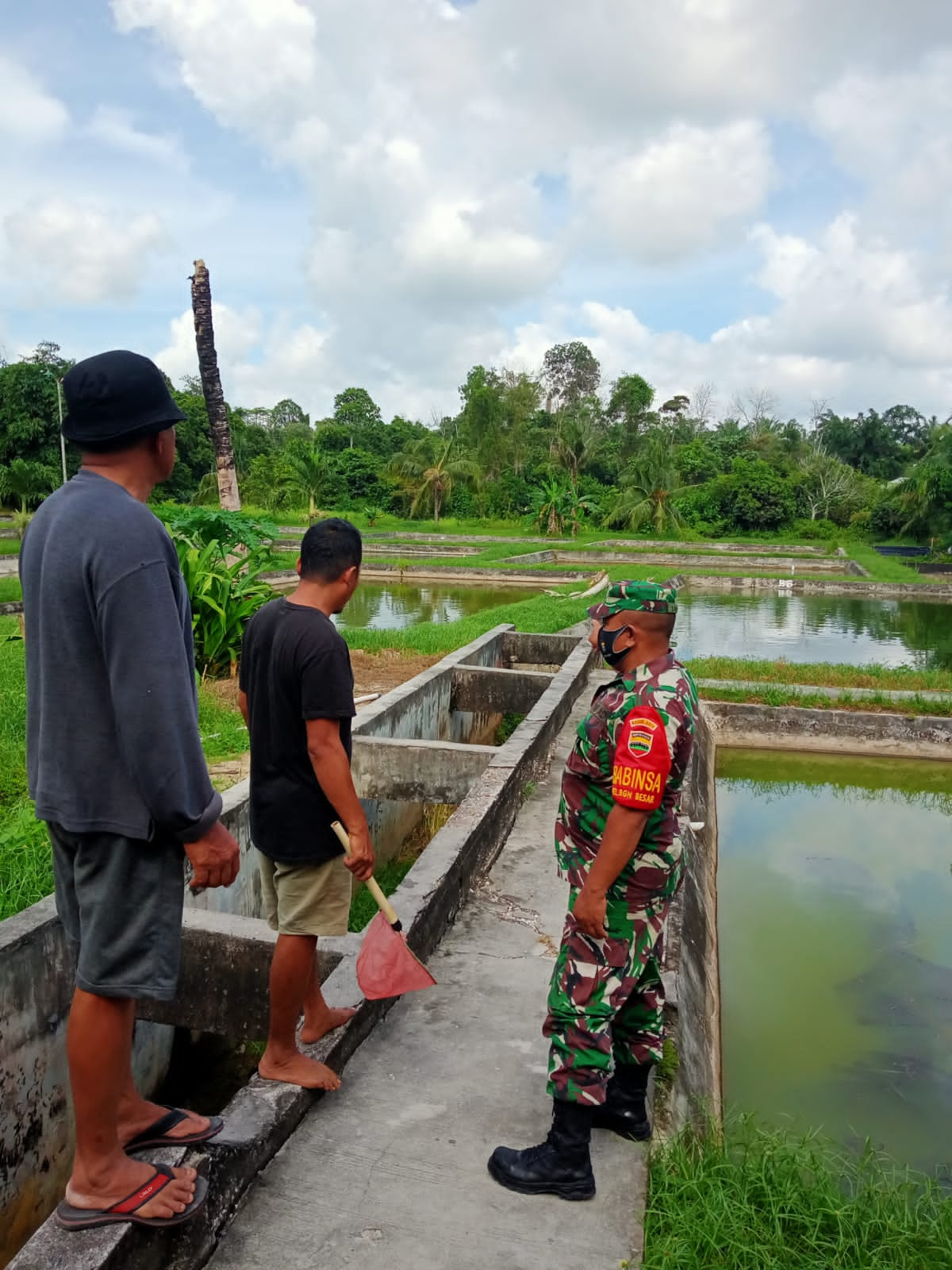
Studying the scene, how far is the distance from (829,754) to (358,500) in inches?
1325

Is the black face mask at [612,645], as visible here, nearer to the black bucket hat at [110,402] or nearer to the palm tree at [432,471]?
the black bucket hat at [110,402]

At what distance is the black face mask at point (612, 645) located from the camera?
2.08 meters

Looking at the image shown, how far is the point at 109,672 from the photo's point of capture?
5.06ft

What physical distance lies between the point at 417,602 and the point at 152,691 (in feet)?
57.6

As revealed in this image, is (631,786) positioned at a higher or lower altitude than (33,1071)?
higher

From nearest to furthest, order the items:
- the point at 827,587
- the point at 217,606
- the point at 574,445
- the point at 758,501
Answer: the point at 217,606 → the point at 827,587 → the point at 758,501 → the point at 574,445

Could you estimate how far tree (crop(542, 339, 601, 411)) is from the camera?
51438 mm

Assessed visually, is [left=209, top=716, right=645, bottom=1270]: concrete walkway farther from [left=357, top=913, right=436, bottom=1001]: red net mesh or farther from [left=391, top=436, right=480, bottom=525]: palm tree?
[left=391, top=436, right=480, bottom=525]: palm tree

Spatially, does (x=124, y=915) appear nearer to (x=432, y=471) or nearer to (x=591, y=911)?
(x=591, y=911)

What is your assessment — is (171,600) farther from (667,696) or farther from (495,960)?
(495,960)

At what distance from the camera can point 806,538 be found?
35.4 m

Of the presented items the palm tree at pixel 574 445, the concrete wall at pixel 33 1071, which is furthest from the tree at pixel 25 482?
the concrete wall at pixel 33 1071

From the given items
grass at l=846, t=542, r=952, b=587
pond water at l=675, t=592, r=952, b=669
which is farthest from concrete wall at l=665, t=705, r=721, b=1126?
grass at l=846, t=542, r=952, b=587

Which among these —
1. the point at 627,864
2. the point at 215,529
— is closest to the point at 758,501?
the point at 215,529
